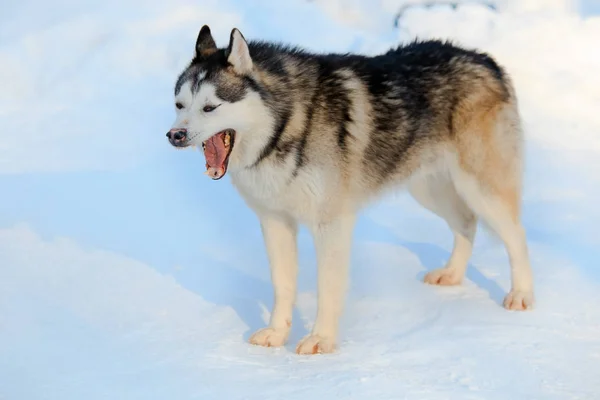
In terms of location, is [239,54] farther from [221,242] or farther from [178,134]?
[221,242]

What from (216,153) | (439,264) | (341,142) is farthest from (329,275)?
(439,264)

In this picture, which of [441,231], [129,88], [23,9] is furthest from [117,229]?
[23,9]

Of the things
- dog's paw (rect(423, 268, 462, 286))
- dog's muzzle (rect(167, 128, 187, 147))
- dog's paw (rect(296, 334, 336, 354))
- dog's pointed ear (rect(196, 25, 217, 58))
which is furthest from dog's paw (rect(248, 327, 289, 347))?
dog's pointed ear (rect(196, 25, 217, 58))

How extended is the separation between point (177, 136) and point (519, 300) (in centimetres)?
229

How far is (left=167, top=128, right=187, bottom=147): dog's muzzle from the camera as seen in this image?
4051mm

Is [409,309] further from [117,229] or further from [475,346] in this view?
[117,229]

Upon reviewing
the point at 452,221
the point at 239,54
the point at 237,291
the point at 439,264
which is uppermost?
the point at 239,54

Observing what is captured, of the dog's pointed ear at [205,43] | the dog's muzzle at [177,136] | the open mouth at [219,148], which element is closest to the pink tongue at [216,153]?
the open mouth at [219,148]

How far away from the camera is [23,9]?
474 inches

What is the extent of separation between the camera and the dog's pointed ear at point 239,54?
166 inches

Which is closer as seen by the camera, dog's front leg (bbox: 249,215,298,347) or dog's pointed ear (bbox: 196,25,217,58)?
dog's pointed ear (bbox: 196,25,217,58)

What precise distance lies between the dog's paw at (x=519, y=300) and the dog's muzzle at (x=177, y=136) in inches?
87.6

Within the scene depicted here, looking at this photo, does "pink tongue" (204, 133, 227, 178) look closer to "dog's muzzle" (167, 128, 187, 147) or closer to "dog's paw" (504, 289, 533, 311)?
"dog's muzzle" (167, 128, 187, 147)

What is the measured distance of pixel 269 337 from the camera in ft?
15.2
